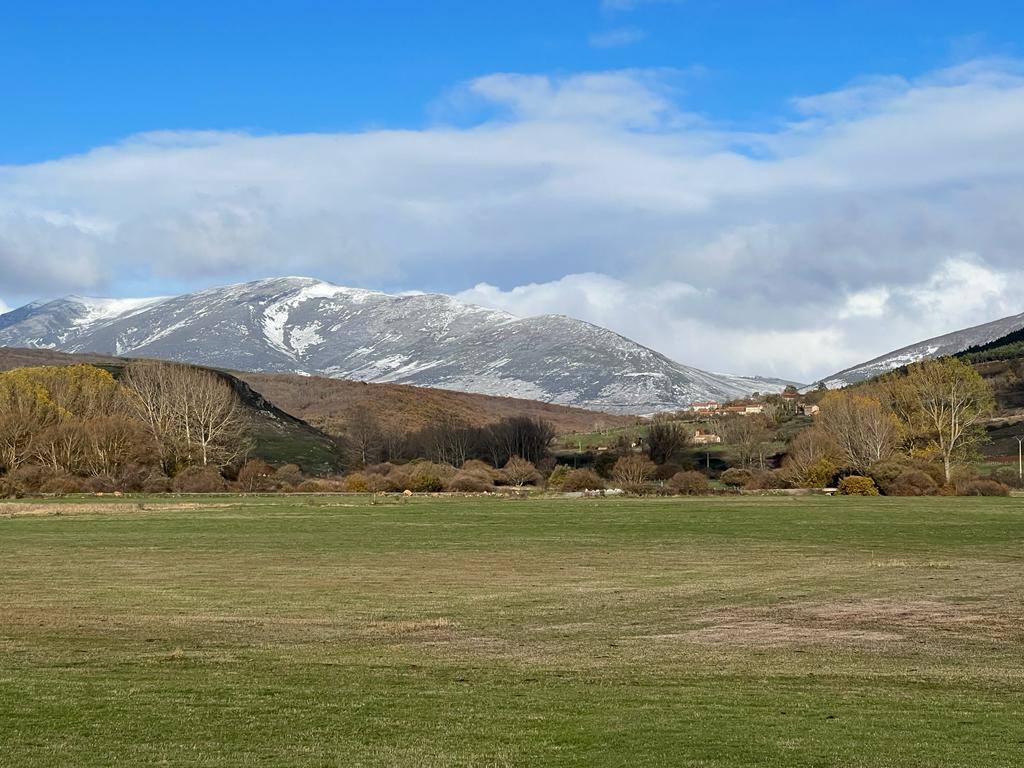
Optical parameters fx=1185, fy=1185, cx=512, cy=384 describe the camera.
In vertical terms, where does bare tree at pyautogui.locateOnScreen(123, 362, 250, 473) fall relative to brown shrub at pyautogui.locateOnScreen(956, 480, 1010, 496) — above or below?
above

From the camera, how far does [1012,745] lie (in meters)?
13.7

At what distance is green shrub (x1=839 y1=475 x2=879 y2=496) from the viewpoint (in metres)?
99.2

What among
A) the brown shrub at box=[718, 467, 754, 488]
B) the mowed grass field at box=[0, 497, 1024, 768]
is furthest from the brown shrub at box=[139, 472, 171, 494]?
the mowed grass field at box=[0, 497, 1024, 768]

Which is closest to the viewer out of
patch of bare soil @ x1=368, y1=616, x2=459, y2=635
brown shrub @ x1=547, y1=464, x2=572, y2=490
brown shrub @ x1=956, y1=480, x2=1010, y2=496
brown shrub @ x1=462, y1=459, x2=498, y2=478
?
patch of bare soil @ x1=368, y1=616, x2=459, y2=635

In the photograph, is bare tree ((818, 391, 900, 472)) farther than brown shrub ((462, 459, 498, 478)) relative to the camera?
No

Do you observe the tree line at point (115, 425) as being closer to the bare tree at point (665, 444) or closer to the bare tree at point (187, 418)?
the bare tree at point (187, 418)

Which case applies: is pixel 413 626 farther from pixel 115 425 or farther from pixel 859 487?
pixel 115 425

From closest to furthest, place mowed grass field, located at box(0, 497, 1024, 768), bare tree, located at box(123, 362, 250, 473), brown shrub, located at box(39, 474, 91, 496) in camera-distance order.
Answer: mowed grass field, located at box(0, 497, 1024, 768) → brown shrub, located at box(39, 474, 91, 496) → bare tree, located at box(123, 362, 250, 473)

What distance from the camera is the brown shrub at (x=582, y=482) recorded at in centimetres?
11119

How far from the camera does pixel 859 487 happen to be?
99.6 meters

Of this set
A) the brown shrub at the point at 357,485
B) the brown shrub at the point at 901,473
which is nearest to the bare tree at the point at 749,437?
the brown shrub at the point at 901,473

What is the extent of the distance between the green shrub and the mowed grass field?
46644mm

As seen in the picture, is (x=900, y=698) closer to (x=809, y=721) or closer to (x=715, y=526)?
(x=809, y=721)

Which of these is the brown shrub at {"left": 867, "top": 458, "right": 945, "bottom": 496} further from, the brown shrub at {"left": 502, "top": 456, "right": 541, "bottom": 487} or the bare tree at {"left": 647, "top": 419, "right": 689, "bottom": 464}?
the bare tree at {"left": 647, "top": 419, "right": 689, "bottom": 464}
